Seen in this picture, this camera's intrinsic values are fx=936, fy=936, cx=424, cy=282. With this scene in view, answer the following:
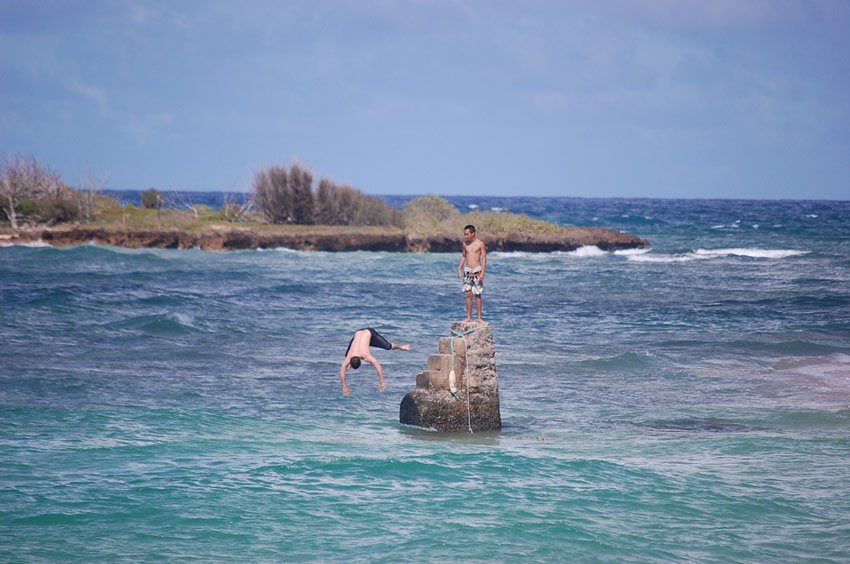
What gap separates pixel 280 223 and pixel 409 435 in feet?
158

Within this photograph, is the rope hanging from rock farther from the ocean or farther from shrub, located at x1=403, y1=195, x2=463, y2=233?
shrub, located at x1=403, y1=195, x2=463, y2=233

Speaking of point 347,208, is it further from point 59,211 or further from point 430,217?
point 59,211

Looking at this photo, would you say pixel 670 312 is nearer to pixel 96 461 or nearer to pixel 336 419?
pixel 336 419

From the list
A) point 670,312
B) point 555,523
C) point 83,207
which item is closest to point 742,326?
point 670,312

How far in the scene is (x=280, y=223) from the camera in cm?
6216

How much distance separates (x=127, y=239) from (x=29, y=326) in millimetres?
30613

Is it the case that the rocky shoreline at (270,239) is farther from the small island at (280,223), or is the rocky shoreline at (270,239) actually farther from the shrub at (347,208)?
the shrub at (347,208)

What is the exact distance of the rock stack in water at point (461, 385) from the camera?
1505 centimetres

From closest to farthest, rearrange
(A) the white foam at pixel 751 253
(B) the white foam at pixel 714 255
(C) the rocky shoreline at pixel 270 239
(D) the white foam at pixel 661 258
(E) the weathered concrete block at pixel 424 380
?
(E) the weathered concrete block at pixel 424 380, (D) the white foam at pixel 661 258, (B) the white foam at pixel 714 255, (A) the white foam at pixel 751 253, (C) the rocky shoreline at pixel 270 239

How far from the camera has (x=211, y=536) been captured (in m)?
11.0

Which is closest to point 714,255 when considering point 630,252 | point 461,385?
point 630,252

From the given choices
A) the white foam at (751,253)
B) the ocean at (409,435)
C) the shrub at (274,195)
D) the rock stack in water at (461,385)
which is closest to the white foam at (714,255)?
the white foam at (751,253)

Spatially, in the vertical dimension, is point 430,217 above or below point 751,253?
above

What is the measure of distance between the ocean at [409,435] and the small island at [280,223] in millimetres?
23111
